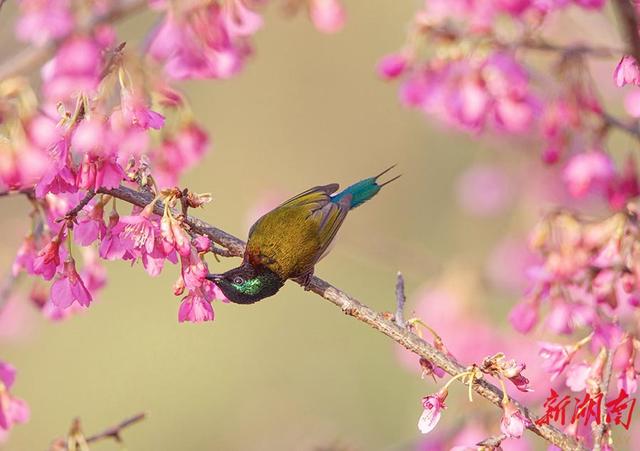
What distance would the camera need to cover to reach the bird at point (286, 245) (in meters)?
2.51

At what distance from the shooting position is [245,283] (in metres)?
2.51

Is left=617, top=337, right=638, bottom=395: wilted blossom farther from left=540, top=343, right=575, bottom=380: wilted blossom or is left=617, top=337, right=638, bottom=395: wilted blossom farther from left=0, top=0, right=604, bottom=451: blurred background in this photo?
left=0, top=0, right=604, bottom=451: blurred background

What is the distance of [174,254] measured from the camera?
88.3 inches

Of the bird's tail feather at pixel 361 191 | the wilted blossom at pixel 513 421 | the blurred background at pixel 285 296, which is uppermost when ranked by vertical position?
the bird's tail feather at pixel 361 191

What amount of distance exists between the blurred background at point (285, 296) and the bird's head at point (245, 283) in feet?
8.40

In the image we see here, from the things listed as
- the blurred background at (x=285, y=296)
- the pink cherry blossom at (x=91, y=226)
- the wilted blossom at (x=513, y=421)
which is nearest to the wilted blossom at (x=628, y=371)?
the wilted blossom at (x=513, y=421)

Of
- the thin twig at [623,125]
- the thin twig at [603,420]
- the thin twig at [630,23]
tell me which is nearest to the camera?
the thin twig at [630,23]

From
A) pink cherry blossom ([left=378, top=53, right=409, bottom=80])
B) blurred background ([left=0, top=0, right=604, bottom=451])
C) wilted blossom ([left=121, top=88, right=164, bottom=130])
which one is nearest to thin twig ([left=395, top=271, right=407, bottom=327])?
wilted blossom ([left=121, top=88, right=164, bottom=130])

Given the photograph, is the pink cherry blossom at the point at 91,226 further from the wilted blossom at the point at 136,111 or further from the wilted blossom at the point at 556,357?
the wilted blossom at the point at 556,357

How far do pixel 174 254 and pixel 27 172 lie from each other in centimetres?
36

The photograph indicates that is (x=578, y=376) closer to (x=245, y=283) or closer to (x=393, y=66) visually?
(x=245, y=283)

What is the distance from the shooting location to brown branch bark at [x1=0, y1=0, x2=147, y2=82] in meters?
1.73

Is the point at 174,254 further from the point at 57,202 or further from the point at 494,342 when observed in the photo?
the point at 494,342

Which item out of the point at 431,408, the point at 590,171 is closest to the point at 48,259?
the point at 431,408
